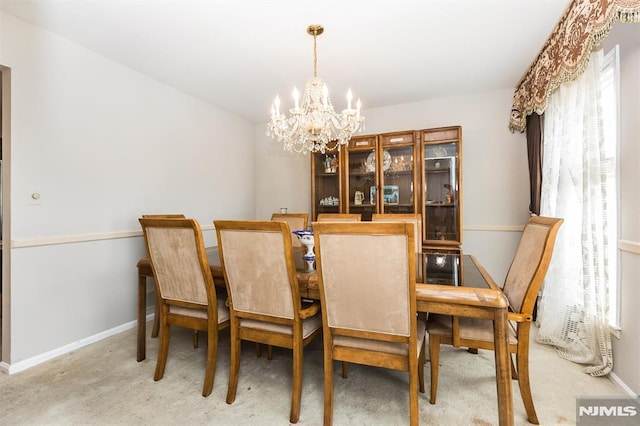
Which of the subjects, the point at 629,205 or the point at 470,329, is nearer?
the point at 470,329

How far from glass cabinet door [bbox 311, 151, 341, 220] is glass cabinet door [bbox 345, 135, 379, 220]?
0.58 ft

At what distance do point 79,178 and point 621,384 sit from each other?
12.9ft

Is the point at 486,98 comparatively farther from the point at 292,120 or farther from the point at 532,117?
the point at 292,120

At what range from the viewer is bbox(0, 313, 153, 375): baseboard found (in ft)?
6.64

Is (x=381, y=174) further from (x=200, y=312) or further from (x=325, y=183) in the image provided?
(x=200, y=312)

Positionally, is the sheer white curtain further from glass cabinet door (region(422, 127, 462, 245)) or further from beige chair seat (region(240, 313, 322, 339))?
beige chair seat (region(240, 313, 322, 339))

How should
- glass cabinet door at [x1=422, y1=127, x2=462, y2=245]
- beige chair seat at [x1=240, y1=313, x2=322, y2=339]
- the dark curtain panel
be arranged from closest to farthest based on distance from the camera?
beige chair seat at [x1=240, y1=313, x2=322, y2=339]
the dark curtain panel
glass cabinet door at [x1=422, y1=127, x2=462, y2=245]

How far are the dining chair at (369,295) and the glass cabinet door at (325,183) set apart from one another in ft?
7.94

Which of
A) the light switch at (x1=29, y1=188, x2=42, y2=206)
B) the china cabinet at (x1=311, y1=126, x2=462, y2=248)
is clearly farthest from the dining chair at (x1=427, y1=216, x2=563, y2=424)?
the light switch at (x1=29, y1=188, x2=42, y2=206)

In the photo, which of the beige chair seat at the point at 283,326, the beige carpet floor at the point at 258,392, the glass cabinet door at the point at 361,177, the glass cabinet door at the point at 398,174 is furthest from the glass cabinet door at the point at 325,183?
the beige chair seat at the point at 283,326

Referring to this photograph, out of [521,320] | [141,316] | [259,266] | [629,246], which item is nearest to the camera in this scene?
[521,320]

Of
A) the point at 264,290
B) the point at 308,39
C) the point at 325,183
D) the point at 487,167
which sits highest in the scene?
the point at 308,39

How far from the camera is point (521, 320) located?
142cm

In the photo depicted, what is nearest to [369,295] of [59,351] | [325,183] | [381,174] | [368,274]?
[368,274]
